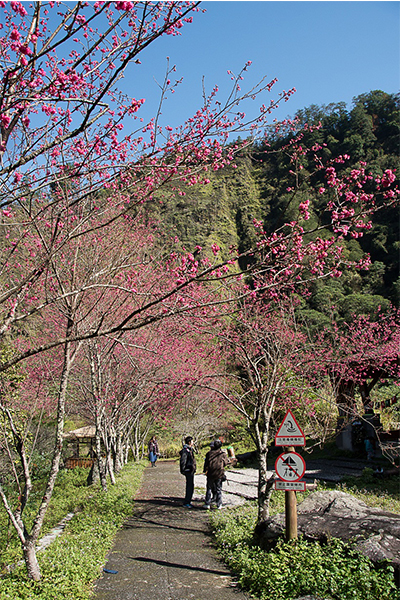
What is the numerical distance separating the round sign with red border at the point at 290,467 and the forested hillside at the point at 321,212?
119 inches

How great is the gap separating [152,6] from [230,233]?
5721 cm

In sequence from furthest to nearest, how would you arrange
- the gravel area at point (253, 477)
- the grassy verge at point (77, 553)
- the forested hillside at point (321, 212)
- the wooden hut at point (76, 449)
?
the wooden hut at point (76, 449) < the forested hillside at point (321, 212) < the gravel area at point (253, 477) < the grassy verge at point (77, 553)

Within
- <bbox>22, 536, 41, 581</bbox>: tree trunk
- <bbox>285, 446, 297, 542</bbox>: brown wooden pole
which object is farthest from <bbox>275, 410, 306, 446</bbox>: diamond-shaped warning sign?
<bbox>22, 536, 41, 581</bbox>: tree trunk

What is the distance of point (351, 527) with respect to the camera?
16.9ft

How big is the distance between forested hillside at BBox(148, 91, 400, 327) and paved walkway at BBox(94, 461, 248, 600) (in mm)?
4139

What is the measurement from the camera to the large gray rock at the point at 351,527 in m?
4.55

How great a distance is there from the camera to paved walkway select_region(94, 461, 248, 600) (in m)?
4.64

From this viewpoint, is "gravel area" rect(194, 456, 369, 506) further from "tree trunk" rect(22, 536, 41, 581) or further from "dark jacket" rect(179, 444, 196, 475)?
"tree trunk" rect(22, 536, 41, 581)

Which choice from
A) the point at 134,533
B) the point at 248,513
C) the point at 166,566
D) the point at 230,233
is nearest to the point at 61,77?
the point at 166,566

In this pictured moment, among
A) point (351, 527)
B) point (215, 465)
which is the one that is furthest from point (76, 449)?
point (351, 527)

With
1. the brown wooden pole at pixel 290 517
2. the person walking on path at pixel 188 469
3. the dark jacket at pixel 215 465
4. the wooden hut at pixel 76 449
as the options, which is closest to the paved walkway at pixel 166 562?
the person walking on path at pixel 188 469

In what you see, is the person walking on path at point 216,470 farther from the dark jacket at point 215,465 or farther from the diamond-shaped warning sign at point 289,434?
the diamond-shaped warning sign at point 289,434

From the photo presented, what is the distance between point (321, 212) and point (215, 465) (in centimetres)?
703

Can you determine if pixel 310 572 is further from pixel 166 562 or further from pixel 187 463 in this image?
pixel 187 463
